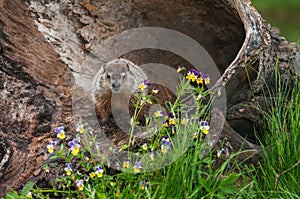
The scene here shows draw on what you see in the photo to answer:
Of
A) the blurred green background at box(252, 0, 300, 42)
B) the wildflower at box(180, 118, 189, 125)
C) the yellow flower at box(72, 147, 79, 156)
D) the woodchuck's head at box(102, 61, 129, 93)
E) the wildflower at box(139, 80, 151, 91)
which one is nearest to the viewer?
the yellow flower at box(72, 147, 79, 156)

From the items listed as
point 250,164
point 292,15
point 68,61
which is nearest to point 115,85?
point 68,61

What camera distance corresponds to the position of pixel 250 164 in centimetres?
380

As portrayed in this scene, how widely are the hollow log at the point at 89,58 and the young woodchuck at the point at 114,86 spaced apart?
0.13 meters

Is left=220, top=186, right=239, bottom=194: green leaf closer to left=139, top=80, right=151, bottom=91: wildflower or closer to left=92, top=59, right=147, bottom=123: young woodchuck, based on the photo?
left=139, top=80, right=151, bottom=91: wildflower

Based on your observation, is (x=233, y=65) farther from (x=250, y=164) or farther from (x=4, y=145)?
(x=4, y=145)

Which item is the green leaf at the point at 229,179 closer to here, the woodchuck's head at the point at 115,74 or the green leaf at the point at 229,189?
the green leaf at the point at 229,189

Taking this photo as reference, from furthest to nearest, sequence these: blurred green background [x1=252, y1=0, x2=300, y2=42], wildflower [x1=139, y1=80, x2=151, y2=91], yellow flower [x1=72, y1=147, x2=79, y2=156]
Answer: blurred green background [x1=252, y1=0, x2=300, y2=42]
wildflower [x1=139, y1=80, x2=151, y2=91]
yellow flower [x1=72, y1=147, x2=79, y2=156]

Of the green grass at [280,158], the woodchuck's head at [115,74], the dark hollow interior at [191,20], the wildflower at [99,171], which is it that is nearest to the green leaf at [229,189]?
the green grass at [280,158]

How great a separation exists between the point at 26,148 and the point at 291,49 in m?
2.11

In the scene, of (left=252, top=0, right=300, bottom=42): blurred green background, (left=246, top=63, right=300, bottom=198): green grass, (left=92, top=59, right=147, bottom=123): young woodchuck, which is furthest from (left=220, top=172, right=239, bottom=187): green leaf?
(left=252, top=0, right=300, bottom=42): blurred green background

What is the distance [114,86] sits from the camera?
445 cm

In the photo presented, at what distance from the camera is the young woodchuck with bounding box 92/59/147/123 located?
444 centimetres

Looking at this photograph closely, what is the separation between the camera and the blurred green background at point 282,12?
7.04 meters

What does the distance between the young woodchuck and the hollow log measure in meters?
0.13
